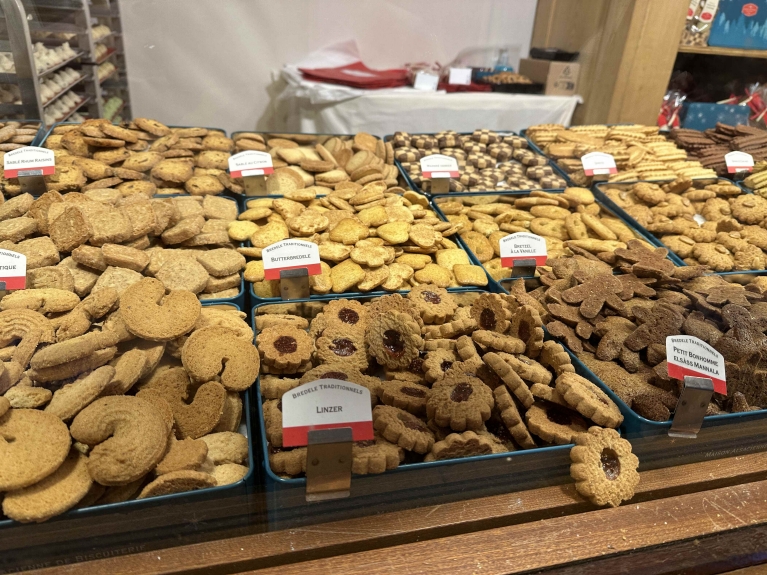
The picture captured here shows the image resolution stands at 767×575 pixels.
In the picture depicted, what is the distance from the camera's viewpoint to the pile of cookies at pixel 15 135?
6.83ft

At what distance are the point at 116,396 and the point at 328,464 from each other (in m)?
0.45

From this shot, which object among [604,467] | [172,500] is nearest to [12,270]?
[172,500]

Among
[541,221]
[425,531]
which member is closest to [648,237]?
[541,221]

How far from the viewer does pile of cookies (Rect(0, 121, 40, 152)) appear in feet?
6.83

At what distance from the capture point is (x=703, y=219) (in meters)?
2.45

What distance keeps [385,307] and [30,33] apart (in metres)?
2.17

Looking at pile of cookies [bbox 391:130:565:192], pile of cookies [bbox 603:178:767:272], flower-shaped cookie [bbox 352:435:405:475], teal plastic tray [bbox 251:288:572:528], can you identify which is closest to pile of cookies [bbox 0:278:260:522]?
teal plastic tray [bbox 251:288:572:528]

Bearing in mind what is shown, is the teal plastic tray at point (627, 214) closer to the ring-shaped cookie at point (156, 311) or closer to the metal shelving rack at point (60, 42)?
the ring-shaped cookie at point (156, 311)

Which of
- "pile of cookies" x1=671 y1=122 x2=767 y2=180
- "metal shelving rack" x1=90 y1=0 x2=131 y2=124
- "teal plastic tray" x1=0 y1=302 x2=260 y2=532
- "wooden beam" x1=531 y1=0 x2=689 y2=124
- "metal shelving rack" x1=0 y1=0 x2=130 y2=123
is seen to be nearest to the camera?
"teal plastic tray" x1=0 y1=302 x2=260 y2=532

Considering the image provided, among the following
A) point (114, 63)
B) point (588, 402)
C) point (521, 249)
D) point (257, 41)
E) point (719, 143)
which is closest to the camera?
point (588, 402)

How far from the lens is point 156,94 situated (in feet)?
10.1

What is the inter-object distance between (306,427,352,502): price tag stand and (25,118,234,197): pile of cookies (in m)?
1.39

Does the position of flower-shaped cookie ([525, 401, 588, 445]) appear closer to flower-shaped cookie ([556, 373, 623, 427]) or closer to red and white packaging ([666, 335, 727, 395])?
flower-shaped cookie ([556, 373, 623, 427])

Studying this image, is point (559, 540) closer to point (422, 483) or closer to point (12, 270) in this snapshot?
point (422, 483)
